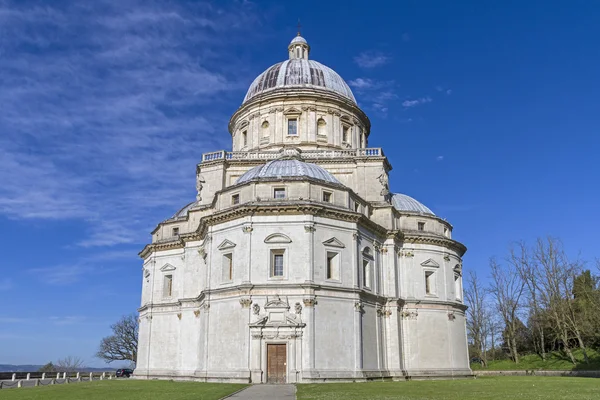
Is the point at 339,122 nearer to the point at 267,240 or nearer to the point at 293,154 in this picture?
the point at 293,154

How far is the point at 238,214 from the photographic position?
35812mm

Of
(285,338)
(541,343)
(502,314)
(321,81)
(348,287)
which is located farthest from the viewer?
(502,314)

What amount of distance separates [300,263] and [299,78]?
22.0m

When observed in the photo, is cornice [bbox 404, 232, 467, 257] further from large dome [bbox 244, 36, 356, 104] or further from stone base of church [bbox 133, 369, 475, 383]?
large dome [bbox 244, 36, 356, 104]

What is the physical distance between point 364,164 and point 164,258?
1834 cm

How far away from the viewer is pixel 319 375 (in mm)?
32719

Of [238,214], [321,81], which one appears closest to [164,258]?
[238,214]

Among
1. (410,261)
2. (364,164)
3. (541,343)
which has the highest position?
(364,164)

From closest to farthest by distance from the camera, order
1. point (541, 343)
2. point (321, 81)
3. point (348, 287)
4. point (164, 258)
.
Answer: point (348, 287)
point (164, 258)
point (321, 81)
point (541, 343)

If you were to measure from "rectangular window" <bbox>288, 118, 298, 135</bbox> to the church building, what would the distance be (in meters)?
0.10

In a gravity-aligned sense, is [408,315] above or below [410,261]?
below

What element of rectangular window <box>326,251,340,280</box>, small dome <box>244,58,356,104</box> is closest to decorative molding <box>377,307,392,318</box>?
rectangular window <box>326,251,340,280</box>

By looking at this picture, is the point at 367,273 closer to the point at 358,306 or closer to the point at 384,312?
the point at 358,306

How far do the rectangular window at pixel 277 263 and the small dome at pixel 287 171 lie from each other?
4975mm
